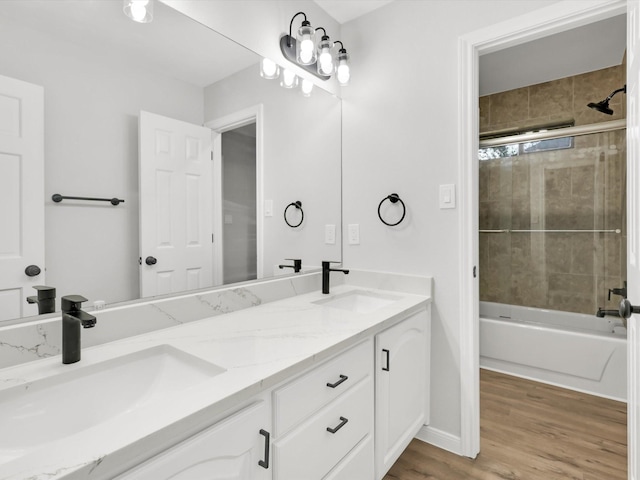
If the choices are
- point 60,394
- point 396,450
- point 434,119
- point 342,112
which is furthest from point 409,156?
point 60,394

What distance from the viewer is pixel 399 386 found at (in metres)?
1.53

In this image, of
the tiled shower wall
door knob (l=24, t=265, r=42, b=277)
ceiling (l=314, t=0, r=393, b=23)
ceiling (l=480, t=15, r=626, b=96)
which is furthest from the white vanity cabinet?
the tiled shower wall

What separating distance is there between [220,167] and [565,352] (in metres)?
2.62

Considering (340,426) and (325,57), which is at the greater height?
(325,57)

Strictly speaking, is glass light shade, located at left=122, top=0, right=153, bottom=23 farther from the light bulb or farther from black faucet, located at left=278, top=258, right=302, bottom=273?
black faucet, located at left=278, top=258, right=302, bottom=273

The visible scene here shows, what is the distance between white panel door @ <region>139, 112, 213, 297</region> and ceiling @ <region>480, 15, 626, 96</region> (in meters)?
2.31

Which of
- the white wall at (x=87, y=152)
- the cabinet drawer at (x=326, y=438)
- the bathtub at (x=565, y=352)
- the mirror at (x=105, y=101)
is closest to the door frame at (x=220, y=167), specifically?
the mirror at (x=105, y=101)

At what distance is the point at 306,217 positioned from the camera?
2016 mm

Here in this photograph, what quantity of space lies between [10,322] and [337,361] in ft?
3.03

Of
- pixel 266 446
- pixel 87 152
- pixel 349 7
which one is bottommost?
pixel 266 446

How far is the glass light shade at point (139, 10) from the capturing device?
118cm

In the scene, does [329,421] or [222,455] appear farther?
[329,421]

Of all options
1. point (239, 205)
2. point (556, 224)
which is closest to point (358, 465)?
point (239, 205)

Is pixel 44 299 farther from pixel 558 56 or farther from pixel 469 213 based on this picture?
pixel 558 56
